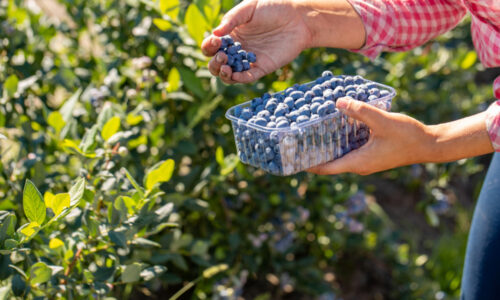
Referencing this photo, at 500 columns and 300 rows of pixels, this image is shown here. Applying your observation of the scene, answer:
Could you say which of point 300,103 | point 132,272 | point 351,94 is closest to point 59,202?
point 132,272

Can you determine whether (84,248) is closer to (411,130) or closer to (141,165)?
(141,165)

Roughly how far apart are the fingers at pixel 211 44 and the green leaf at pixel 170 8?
323mm

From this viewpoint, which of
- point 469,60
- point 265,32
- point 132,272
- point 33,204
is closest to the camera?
point 33,204

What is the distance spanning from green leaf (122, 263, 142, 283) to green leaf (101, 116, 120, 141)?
311 mm

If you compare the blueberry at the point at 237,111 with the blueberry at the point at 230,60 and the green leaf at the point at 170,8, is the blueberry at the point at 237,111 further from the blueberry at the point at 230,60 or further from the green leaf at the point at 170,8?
the green leaf at the point at 170,8

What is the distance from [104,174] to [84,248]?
17 cm

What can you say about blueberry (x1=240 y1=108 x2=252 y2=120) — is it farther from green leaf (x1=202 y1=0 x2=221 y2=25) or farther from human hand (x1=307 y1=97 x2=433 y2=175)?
green leaf (x1=202 y1=0 x2=221 y2=25)

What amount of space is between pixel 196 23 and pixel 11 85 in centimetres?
52

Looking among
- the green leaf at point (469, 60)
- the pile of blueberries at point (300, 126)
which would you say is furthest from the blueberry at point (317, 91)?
the green leaf at point (469, 60)

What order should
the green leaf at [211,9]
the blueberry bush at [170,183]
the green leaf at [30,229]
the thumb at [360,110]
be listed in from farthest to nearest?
1. the green leaf at [211,9]
2. the blueberry bush at [170,183]
3. the thumb at [360,110]
4. the green leaf at [30,229]

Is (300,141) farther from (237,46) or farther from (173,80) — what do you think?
(173,80)

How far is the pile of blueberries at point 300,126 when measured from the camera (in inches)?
44.4

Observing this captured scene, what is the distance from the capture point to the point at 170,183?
1.58 meters

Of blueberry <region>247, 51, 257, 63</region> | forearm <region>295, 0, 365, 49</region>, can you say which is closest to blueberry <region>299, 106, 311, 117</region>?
blueberry <region>247, 51, 257, 63</region>
